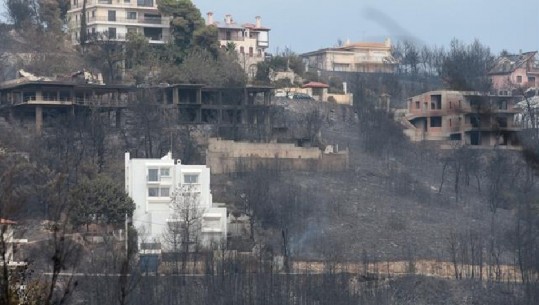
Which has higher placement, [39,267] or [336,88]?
[336,88]

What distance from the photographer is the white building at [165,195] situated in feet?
110

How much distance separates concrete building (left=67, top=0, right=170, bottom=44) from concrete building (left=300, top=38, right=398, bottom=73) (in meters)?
5.74

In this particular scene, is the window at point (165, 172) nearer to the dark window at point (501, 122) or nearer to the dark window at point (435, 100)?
the dark window at point (435, 100)

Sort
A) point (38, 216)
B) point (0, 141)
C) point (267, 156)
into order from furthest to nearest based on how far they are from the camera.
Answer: point (267, 156) < point (0, 141) < point (38, 216)

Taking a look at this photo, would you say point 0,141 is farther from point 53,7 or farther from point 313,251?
point 53,7

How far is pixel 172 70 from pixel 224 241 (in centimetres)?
924

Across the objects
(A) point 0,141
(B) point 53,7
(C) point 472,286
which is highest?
(B) point 53,7

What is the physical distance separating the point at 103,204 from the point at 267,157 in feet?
21.9

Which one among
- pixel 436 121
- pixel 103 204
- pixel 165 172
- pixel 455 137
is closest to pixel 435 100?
pixel 455 137

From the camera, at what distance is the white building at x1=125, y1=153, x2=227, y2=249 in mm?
33500

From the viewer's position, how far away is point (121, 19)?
150ft

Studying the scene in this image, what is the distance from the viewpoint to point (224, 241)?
33188 millimetres

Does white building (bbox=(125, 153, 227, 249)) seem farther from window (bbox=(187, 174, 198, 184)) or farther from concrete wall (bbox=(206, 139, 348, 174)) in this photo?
concrete wall (bbox=(206, 139, 348, 174))

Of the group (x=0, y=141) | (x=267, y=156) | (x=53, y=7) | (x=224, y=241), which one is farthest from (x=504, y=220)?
(x=53, y=7)
